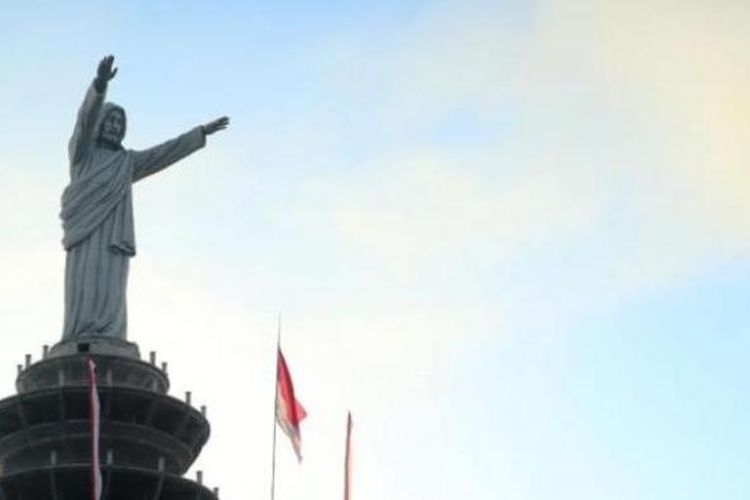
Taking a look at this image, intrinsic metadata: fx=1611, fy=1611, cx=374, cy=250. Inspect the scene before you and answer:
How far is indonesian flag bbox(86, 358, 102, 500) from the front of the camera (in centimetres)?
5456

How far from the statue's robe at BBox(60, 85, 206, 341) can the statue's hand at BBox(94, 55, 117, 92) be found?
0.63m

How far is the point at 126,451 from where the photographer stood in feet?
199

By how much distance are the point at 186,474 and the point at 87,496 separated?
214 inches

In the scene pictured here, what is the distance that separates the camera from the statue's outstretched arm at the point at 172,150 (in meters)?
70.5

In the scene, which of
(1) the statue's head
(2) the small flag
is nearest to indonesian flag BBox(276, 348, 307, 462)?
(2) the small flag

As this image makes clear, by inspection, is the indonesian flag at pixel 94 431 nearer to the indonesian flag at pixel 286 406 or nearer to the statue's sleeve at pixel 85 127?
the indonesian flag at pixel 286 406

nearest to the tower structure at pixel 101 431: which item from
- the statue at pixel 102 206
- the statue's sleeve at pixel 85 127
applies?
the statue at pixel 102 206

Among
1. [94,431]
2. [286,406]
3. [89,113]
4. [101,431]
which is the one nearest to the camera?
[94,431]

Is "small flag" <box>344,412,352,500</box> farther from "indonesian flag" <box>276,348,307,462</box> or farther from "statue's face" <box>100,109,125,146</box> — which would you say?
"statue's face" <box>100,109,125,146</box>

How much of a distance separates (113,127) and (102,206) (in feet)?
12.1

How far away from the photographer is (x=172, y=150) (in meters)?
70.8

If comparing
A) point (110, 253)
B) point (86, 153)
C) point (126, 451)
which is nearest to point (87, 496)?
point (126, 451)

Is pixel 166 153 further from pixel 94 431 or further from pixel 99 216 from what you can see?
pixel 94 431

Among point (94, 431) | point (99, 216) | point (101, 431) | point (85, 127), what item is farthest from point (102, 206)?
point (94, 431)
